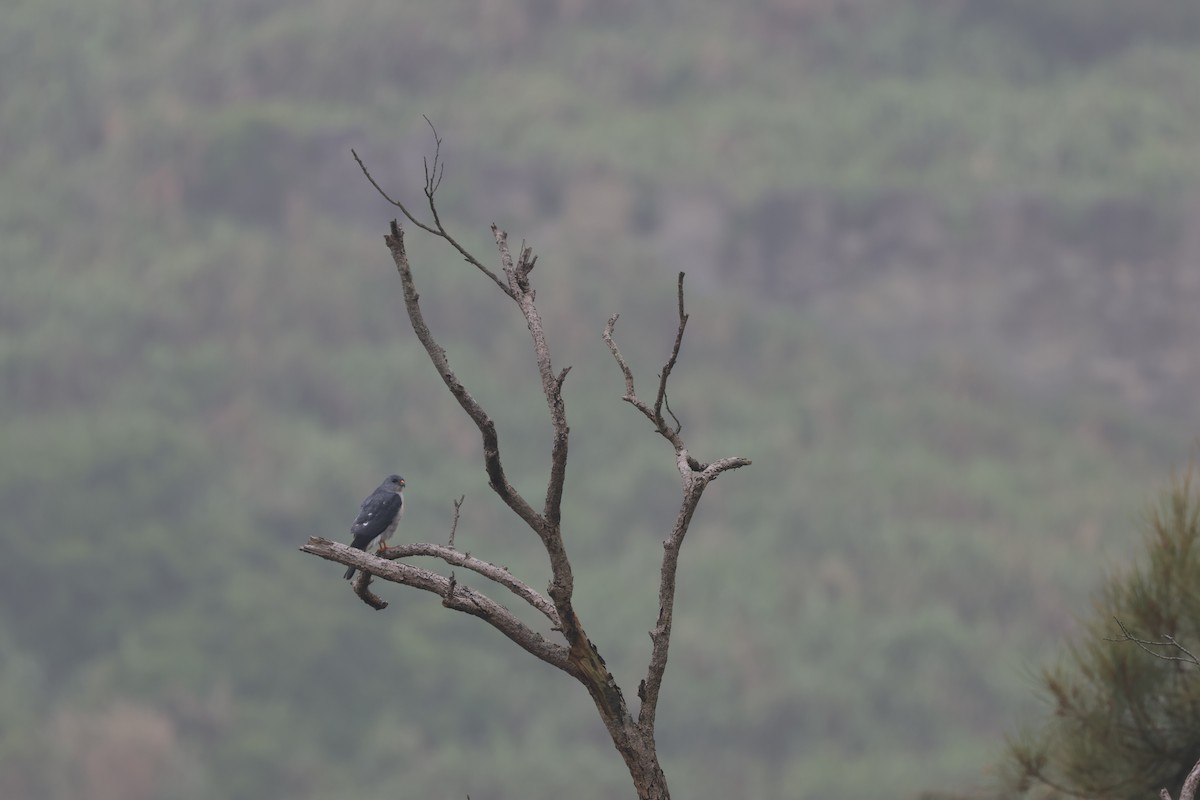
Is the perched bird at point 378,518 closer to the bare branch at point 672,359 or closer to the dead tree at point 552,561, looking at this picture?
the dead tree at point 552,561

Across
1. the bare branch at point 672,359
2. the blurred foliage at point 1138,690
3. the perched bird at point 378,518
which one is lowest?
the bare branch at point 672,359

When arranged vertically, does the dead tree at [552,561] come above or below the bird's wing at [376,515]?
below

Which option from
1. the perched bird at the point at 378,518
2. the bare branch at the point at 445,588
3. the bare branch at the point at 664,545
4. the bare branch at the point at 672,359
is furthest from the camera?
the perched bird at the point at 378,518

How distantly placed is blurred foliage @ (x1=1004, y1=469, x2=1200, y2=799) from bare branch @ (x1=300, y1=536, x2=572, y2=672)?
645 centimetres

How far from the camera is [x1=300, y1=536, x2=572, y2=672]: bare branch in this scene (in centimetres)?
872

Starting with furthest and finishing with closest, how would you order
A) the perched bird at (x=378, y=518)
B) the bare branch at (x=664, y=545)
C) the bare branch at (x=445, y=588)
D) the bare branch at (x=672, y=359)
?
the perched bird at (x=378, y=518)
the bare branch at (x=664, y=545)
the bare branch at (x=445, y=588)
the bare branch at (x=672, y=359)

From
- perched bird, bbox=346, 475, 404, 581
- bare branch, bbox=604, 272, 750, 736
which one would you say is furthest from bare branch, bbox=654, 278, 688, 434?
perched bird, bbox=346, 475, 404, 581

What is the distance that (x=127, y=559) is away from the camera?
127875 millimetres

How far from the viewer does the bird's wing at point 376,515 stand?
1230 cm

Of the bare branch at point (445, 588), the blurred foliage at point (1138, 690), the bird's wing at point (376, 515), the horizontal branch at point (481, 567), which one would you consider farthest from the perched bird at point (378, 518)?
the blurred foliage at point (1138, 690)

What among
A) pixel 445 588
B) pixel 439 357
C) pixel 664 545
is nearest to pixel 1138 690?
pixel 664 545

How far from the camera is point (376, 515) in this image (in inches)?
492

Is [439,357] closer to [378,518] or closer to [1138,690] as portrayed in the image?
[378,518]

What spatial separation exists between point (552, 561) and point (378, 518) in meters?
3.72
